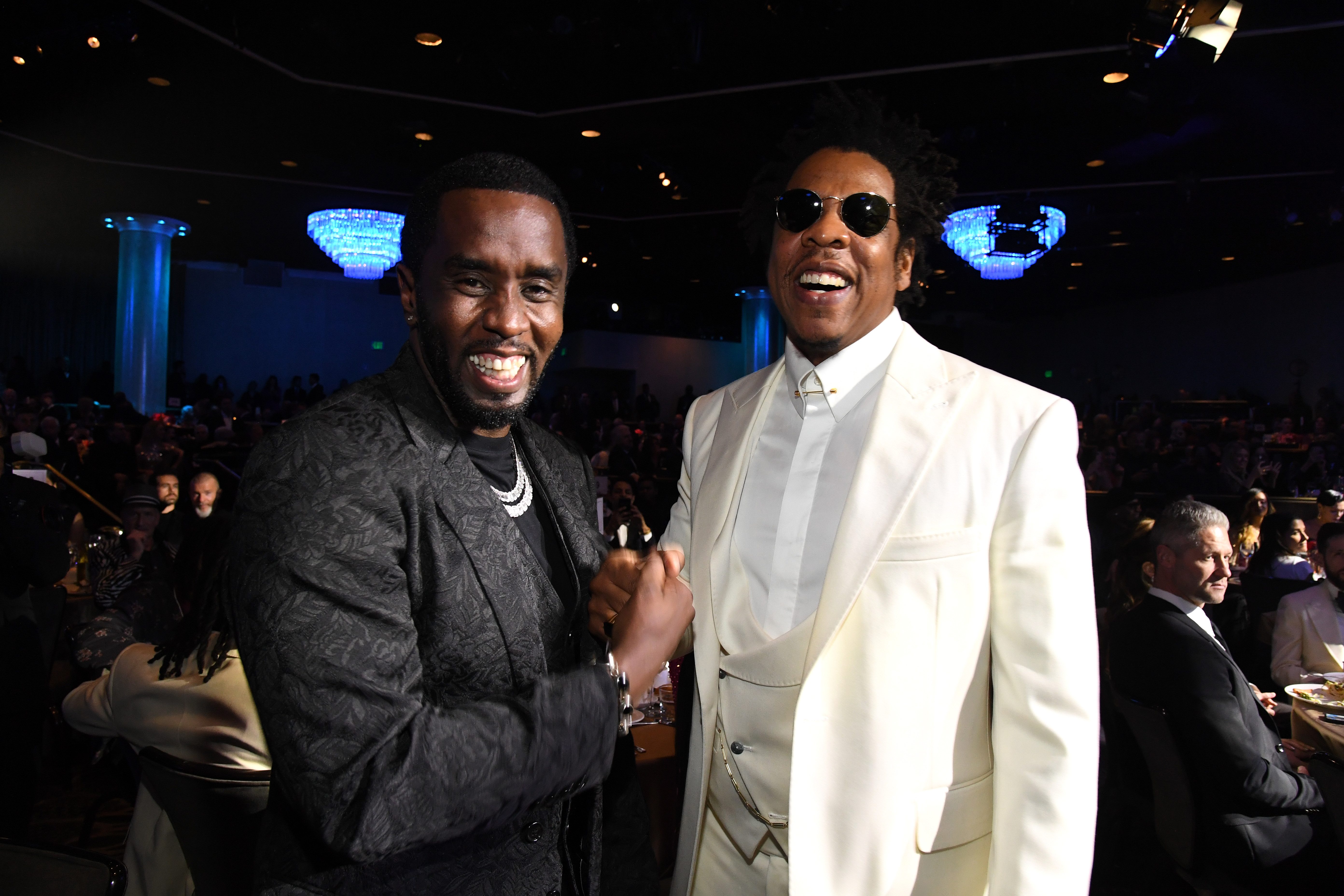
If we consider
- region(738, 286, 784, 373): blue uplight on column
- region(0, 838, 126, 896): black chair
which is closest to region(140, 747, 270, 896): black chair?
region(0, 838, 126, 896): black chair

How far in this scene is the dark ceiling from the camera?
5.58 m

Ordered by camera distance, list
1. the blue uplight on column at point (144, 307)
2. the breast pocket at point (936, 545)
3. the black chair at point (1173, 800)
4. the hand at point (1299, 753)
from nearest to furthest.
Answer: the breast pocket at point (936, 545), the black chair at point (1173, 800), the hand at point (1299, 753), the blue uplight on column at point (144, 307)

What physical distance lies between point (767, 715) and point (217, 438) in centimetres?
1133

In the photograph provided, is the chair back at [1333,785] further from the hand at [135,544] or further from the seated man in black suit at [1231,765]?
the hand at [135,544]

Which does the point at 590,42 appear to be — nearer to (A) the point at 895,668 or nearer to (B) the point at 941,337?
(A) the point at 895,668

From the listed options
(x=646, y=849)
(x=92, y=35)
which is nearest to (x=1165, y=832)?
(x=646, y=849)

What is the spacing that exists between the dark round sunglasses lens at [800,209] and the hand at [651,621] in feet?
2.27

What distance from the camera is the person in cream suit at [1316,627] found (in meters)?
3.68

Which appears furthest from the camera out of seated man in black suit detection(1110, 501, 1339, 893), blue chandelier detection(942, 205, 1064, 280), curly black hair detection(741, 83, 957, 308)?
blue chandelier detection(942, 205, 1064, 280)

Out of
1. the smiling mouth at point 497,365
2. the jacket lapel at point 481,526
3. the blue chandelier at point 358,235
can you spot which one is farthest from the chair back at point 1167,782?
the blue chandelier at point 358,235

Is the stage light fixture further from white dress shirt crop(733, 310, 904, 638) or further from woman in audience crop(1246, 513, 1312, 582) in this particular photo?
white dress shirt crop(733, 310, 904, 638)

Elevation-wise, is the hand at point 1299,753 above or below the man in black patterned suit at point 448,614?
below

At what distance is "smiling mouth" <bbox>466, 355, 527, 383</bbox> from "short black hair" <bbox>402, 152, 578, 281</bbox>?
0.54 ft

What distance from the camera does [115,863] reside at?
5.24ft
